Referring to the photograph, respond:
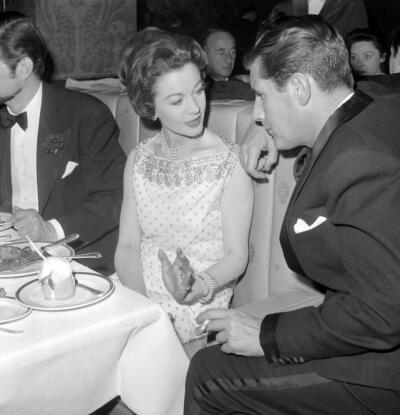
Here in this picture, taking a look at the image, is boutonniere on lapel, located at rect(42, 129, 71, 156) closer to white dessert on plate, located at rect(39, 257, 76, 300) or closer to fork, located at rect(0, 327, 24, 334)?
white dessert on plate, located at rect(39, 257, 76, 300)

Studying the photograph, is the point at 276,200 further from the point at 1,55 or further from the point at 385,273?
the point at 1,55

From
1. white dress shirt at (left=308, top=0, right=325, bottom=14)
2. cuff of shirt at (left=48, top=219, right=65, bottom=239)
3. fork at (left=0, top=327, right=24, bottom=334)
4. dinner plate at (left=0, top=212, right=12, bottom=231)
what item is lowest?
cuff of shirt at (left=48, top=219, right=65, bottom=239)

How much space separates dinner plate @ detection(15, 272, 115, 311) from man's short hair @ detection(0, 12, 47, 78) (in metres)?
1.17

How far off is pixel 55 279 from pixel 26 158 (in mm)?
1194

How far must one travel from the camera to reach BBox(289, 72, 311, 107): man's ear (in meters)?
1.41

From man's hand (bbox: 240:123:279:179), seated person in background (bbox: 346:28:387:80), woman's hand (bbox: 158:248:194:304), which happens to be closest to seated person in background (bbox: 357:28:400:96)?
man's hand (bbox: 240:123:279:179)

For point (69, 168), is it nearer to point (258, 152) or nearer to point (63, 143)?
point (63, 143)

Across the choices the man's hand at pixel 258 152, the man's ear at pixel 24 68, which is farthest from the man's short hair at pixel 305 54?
the man's ear at pixel 24 68

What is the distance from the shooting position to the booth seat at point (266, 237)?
204 cm

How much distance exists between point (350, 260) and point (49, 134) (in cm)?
154

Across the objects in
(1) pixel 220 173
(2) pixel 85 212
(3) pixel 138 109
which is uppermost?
(3) pixel 138 109

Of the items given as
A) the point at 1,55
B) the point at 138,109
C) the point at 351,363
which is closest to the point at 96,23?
the point at 1,55

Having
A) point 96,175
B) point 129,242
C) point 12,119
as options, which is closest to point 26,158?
point 12,119

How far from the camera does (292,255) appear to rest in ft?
4.84
